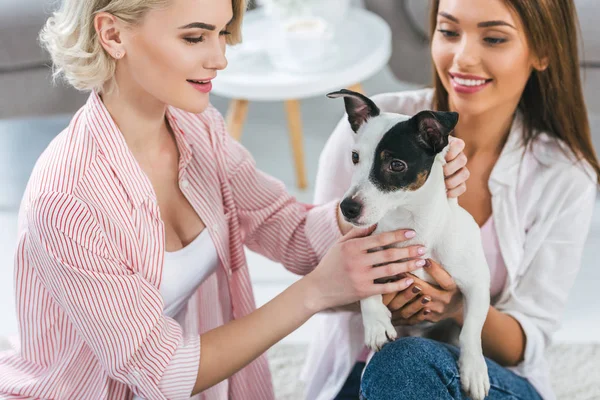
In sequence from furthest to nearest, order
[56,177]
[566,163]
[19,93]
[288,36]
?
[19,93] → [288,36] → [566,163] → [56,177]

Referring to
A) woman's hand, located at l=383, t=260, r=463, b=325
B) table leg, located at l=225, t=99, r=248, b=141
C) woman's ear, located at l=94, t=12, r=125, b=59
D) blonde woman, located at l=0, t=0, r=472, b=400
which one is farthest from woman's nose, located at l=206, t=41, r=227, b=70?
table leg, located at l=225, t=99, r=248, b=141

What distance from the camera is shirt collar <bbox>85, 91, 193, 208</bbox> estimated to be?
49.1 inches

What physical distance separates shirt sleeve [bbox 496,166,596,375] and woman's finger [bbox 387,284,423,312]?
0.29 meters

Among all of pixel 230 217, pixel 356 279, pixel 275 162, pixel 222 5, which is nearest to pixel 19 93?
pixel 275 162

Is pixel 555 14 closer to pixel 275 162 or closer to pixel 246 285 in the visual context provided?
pixel 246 285

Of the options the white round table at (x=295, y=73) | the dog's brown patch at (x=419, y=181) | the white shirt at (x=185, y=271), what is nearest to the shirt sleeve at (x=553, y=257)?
the dog's brown patch at (x=419, y=181)

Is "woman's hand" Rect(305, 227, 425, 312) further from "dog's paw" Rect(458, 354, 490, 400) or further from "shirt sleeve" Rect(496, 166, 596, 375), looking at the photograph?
"shirt sleeve" Rect(496, 166, 596, 375)

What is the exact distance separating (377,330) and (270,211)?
39 cm

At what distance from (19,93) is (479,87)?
1819 millimetres

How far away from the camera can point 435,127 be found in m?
1.04

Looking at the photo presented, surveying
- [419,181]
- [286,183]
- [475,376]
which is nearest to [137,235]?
[419,181]

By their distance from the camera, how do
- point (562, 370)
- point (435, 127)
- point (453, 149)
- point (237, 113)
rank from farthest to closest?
point (237, 113), point (562, 370), point (453, 149), point (435, 127)

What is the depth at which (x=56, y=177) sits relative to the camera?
3.91 ft

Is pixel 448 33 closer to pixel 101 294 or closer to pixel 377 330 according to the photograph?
pixel 377 330
